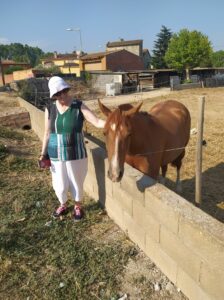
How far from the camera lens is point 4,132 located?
8.55 m

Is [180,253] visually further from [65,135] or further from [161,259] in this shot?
[65,135]

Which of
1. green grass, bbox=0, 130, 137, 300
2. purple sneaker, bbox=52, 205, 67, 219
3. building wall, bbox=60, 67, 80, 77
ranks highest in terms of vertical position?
building wall, bbox=60, 67, 80, 77

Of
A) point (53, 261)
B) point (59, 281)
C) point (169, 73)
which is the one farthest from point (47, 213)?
point (169, 73)

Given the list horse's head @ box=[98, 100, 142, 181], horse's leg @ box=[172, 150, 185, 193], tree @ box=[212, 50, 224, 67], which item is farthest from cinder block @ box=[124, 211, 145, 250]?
tree @ box=[212, 50, 224, 67]

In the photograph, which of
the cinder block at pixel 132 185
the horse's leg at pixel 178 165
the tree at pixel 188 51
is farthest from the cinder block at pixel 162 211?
the tree at pixel 188 51

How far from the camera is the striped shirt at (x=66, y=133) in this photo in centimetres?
331

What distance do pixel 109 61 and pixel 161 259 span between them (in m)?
42.3

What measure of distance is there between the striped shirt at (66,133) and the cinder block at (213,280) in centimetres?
195

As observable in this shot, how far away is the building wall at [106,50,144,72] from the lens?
4273 cm

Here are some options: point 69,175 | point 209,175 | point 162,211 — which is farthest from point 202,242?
point 209,175

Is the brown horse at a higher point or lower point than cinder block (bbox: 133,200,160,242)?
higher

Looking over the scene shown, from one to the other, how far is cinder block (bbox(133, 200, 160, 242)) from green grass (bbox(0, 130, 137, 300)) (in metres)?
A: 0.39

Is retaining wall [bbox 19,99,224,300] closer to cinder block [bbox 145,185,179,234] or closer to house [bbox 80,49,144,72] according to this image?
cinder block [bbox 145,185,179,234]

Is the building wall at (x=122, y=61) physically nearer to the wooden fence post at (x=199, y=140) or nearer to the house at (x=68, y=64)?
the house at (x=68, y=64)
